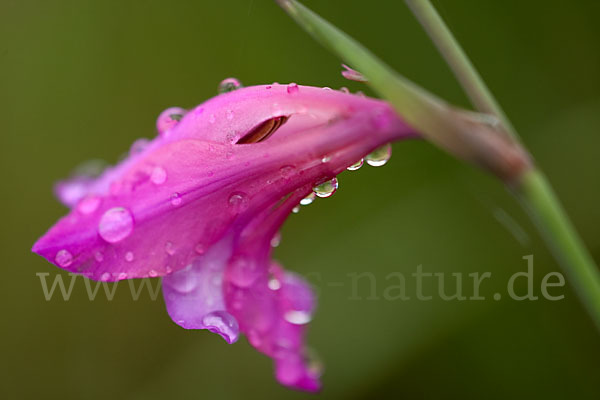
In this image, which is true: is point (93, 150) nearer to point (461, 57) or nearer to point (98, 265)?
point (98, 265)

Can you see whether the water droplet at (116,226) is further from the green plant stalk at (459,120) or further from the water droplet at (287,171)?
the green plant stalk at (459,120)

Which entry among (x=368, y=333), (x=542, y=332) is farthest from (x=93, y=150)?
(x=542, y=332)

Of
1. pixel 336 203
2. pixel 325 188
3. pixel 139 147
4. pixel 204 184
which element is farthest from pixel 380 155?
pixel 336 203

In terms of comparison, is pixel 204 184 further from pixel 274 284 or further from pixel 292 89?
pixel 274 284

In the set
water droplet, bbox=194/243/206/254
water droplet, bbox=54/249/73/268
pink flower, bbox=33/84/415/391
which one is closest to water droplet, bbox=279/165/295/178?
pink flower, bbox=33/84/415/391

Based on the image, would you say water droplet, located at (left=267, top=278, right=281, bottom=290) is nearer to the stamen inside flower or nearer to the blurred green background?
the stamen inside flower

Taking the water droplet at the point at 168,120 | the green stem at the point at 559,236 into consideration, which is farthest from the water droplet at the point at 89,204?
the green stem at the point at 559,236
